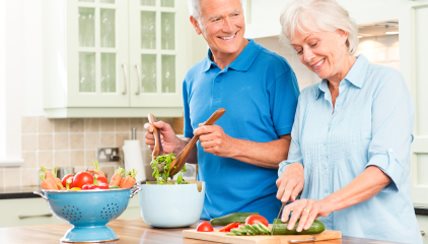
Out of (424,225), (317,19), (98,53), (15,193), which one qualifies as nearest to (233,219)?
(317,19)

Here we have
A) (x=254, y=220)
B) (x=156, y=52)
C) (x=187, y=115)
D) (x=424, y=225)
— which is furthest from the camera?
(x=156, y=52)

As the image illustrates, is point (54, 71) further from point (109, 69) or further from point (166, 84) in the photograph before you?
point (166, 84)

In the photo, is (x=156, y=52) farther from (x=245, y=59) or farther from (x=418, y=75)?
(x=245, y=59)

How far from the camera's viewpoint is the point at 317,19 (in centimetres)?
242

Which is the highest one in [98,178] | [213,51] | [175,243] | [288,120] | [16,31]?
[16,31]

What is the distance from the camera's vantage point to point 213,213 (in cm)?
274

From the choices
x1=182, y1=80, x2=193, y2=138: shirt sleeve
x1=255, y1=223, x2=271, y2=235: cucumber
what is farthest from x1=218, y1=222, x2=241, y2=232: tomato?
x1=182, y1=80, x2=193, y2=138: shirt sleeve

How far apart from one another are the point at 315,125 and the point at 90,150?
296 centimetres

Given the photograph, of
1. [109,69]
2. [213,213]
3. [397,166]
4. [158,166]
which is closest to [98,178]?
[158,166]

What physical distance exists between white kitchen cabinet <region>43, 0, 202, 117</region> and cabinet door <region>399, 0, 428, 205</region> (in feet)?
6.20

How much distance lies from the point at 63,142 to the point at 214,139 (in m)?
2.81

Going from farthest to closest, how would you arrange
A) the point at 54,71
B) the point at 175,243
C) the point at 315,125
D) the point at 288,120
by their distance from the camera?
the point at 54,71 < the point at 288,120 < the point at 315,125 < the point at 175,243

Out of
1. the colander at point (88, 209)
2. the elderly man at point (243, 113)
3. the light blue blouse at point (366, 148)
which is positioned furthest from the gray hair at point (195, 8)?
the colander at point (88, 209)

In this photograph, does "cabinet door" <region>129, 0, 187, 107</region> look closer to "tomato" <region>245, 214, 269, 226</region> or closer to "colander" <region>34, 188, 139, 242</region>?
"colander" <region>34, 188, 139, 242</region>
